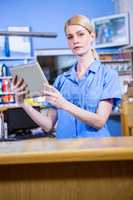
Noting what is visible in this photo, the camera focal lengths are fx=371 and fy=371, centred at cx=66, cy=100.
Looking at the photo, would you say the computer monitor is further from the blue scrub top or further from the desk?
the desk

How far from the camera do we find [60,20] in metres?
5.30

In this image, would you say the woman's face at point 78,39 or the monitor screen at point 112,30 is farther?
the monitor screen at point 112,30

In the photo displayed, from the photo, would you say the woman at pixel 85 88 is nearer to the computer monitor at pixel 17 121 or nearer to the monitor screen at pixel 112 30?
the computer monitor at pixel 17 121

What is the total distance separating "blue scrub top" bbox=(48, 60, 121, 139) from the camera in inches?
60.5

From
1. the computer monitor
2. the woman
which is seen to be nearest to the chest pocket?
the woman

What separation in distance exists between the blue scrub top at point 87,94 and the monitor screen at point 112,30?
3432mm

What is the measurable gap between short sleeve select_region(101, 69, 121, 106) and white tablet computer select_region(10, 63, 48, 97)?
252 millimetres

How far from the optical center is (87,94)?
1.54 m

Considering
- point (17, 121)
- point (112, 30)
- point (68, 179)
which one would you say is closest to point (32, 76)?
point (68, 179)

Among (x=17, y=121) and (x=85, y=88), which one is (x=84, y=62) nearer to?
(x=85, y=88)

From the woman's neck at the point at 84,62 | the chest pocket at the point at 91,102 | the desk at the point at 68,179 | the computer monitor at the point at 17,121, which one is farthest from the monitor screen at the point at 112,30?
the desk at the point at 68,179

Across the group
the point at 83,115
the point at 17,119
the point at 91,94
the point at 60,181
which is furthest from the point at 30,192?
the point at 17,119

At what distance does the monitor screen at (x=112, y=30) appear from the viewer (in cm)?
494

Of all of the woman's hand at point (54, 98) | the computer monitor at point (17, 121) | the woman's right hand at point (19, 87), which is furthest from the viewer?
the computer monitor at point (17, 121)
